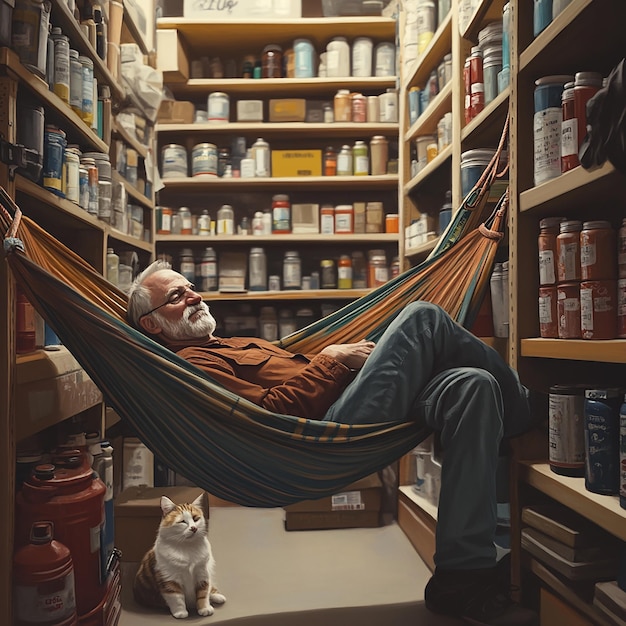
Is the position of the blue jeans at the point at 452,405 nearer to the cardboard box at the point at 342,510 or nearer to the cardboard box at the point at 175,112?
the cardboard box at the point at 342,510

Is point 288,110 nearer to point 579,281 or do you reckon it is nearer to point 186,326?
point 186,326

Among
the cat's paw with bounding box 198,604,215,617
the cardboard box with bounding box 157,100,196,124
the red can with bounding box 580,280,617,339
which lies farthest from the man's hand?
the cardboard box with bounding box 157,100,196,124

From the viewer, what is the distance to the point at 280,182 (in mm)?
3748

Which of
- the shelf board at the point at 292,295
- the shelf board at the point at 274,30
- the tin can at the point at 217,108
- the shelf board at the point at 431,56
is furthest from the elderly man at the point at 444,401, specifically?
the shelf board at the point at 274,30

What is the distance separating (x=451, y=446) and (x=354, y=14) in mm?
2876

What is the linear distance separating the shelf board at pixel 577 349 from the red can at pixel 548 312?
0.08 feet

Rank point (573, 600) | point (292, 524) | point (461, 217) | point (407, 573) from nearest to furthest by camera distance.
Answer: point (573, 600), point (461, 217), point (407, 573), point (292, 524)

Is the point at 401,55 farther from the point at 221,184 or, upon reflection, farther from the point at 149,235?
the point at 149,235

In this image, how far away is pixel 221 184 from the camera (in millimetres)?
3746

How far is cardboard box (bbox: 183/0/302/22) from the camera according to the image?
3689 millimetres

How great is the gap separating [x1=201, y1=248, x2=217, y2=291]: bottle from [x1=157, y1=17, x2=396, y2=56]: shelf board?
3.99ft

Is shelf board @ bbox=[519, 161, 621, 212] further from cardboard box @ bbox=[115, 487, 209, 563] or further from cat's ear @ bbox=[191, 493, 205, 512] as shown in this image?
cardboard box @ bbox=[115, 487, 209, 563]

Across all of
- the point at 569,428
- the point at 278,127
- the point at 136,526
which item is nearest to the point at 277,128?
the point at 278,127

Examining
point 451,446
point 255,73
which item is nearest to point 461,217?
point 451,446
